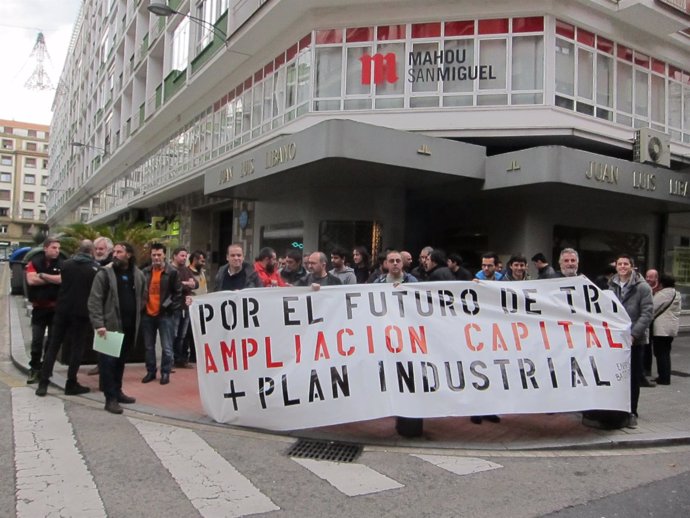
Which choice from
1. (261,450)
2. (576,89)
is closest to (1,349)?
(261,450)

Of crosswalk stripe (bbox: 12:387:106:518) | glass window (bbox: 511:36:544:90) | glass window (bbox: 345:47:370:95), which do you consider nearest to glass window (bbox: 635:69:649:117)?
glass window (bbox: 511:36:544:90)

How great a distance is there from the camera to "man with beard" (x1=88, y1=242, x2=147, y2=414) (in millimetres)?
5918

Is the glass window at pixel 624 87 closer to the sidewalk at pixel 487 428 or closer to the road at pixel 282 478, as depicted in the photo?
the sidewalk at pixel 487 428

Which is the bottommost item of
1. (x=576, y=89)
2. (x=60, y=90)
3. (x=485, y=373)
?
(x=485, y=373)

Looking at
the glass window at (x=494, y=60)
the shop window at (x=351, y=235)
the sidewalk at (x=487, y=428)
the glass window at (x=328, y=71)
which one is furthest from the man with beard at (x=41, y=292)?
the glass window at (x=494, y=60)

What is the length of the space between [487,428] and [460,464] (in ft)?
3.63

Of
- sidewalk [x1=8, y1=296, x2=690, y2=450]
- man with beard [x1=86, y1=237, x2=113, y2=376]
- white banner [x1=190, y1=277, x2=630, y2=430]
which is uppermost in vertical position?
man with beard [x1=86, y1=237, x2=113, y2=376]

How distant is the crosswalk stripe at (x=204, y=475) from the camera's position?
12.4 feet

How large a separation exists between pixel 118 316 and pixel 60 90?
218 ft

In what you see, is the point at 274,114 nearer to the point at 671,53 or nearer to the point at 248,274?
the point at 248,274

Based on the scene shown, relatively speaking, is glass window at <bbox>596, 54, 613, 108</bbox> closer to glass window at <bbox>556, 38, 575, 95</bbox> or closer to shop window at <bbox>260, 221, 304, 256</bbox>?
glass window at <bbox>556, 38, 575, 95</bbox>

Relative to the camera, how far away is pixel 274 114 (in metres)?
15.9

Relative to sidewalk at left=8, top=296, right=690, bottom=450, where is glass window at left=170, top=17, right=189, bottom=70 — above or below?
above

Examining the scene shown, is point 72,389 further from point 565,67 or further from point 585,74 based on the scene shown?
point 585,74
